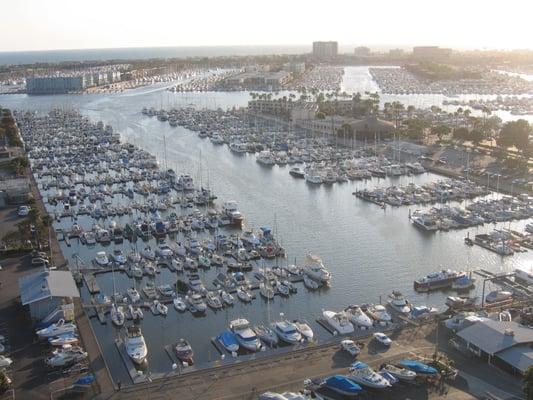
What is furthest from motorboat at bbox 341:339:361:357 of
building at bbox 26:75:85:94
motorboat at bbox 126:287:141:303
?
building at bbox 26:75:85:94

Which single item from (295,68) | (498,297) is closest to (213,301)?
(498,297)

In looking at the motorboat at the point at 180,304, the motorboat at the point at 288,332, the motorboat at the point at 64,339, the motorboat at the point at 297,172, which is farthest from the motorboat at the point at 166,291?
the motorboat at the point at 297,172

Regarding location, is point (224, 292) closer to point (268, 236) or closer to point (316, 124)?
point (268, 236)

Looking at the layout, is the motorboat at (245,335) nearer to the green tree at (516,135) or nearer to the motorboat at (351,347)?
the motorboat at (351,347)

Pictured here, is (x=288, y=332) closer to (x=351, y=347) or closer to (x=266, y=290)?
(x=351, y=347)

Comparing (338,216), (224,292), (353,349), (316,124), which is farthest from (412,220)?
(316,124)

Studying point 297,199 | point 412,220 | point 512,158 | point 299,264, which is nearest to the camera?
point 299,264

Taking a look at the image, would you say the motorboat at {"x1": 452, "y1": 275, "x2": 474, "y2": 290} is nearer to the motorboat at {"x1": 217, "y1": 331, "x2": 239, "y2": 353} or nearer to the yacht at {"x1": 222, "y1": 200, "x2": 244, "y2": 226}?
the motorboat at {"x1": 217, "y1": 331, "x2": 239, "y2": 353}
